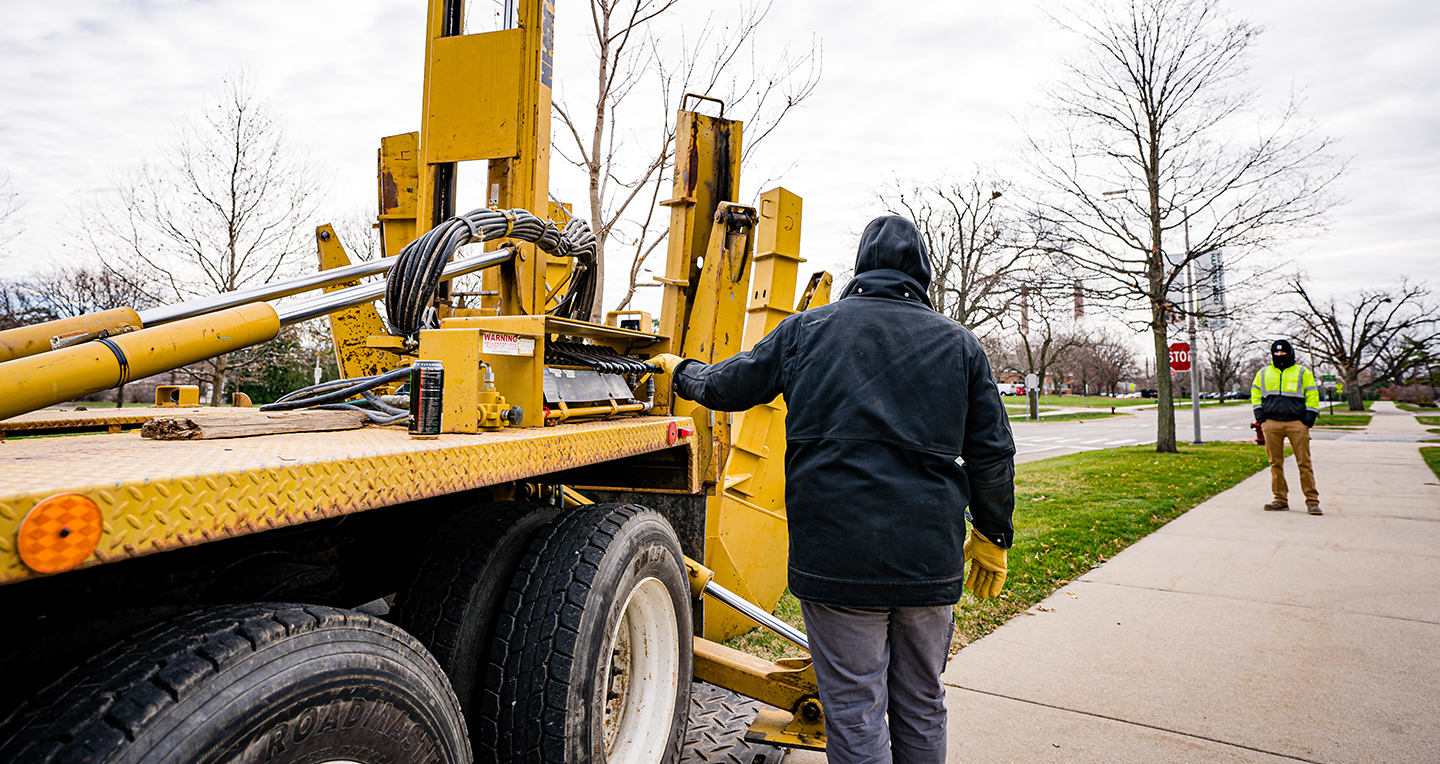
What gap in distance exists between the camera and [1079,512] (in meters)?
8.71

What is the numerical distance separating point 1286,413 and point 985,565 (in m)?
8.24

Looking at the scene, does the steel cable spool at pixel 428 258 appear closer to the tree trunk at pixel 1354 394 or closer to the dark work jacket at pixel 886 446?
the dark work jacket at pixel 886 446

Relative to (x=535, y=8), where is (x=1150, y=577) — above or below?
below

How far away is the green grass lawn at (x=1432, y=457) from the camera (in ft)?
41.3

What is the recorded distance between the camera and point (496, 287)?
365 cm

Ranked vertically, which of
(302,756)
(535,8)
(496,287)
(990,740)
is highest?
(535,8)

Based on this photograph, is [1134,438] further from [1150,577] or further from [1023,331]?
[1150,577]

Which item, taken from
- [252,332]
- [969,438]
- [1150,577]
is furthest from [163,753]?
[1150,577]

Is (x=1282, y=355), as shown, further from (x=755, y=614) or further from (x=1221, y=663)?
(x=755, y=614)

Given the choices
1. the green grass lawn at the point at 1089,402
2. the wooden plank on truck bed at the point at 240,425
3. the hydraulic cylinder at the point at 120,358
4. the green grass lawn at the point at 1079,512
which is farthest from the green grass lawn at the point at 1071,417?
the hydraulic cylinder at the point at 120,358

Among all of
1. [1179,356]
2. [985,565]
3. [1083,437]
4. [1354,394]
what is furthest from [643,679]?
[1354,394]

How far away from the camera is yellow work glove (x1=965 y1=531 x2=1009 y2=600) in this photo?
8.68 feet

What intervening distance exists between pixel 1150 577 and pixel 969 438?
4.63m

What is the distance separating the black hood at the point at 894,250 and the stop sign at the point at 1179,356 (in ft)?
55.2
